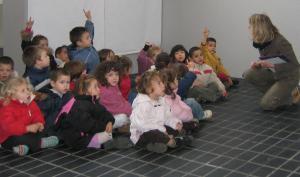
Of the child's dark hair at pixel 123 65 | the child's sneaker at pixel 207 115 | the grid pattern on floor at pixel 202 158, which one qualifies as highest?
the child's dark hair at pixel 123 65

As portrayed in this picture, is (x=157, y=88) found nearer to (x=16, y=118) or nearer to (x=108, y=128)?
(x=108, y=128)

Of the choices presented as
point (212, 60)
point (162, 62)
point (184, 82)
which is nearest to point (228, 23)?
point (212, 60)

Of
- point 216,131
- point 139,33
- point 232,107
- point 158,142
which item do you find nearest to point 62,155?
point 158,142

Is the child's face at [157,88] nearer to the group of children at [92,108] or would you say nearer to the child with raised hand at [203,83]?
the group of children at [92,108]

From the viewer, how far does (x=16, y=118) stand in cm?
414

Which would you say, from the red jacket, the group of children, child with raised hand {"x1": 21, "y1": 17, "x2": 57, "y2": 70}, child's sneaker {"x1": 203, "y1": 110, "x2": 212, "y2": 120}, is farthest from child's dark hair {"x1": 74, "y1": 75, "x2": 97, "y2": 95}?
child's sneaker {"x1": 203, "y1": 110, "x2": 212, "y2": 120}

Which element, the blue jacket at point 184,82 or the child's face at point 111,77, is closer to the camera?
the child's face at point 111,77

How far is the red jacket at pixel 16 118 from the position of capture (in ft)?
13.5

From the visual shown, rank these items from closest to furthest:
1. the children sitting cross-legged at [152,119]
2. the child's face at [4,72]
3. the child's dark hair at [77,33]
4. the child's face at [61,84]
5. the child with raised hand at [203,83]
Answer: the children sitting cross-legged at [152,119]
the child's face at [61,84]
the child's face at [4,72]
the child's dark hair at [77,33]
the child with raised hand at [203,83]

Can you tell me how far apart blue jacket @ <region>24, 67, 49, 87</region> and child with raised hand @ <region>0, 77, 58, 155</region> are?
70cm

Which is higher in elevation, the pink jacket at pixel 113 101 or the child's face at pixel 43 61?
the child's face at pixel 43 61

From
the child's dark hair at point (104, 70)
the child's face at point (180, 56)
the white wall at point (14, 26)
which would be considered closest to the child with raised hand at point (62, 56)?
the white wall at point (14, 26)

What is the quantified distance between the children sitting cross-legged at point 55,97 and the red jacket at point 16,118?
36 centimetres

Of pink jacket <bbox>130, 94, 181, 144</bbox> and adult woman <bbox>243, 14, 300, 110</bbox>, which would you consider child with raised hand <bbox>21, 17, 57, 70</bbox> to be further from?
adult woman <bbox>243, 14, 300, 110</bbox>
